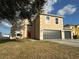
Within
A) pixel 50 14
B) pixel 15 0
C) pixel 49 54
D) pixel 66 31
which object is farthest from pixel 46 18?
pixel 49 54

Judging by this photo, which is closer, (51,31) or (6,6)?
(6,6)

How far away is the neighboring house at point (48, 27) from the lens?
3616cm

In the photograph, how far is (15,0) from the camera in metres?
19.7

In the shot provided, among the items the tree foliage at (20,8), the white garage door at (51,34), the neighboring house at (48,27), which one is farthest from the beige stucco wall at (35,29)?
the tree foliage at (20,8)

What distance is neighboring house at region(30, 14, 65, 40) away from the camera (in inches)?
1423

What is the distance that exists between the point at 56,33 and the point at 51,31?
162 cm

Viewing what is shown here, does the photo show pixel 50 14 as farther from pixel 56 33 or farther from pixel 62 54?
pixel 62 54

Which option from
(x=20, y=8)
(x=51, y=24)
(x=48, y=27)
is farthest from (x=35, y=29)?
(x=20, y=8)

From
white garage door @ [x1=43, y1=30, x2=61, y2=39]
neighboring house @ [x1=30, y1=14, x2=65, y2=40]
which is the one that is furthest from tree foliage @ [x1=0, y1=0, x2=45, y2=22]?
white garage door @ [x1=43, y1=30, x2=61, y2=39]

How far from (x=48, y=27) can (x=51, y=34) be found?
2035mm

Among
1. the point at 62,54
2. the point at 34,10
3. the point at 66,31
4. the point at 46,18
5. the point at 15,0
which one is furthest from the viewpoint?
the point at 66,31

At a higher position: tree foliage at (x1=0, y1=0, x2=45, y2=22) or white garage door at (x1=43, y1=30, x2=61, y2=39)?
tree foliage at (x1=0, y1=0, x2=45, y2=22)

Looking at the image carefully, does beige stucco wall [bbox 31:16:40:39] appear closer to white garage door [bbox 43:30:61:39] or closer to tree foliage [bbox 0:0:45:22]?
white garage door [bbox 43:30:61:39]

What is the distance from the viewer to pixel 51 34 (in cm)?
3772
